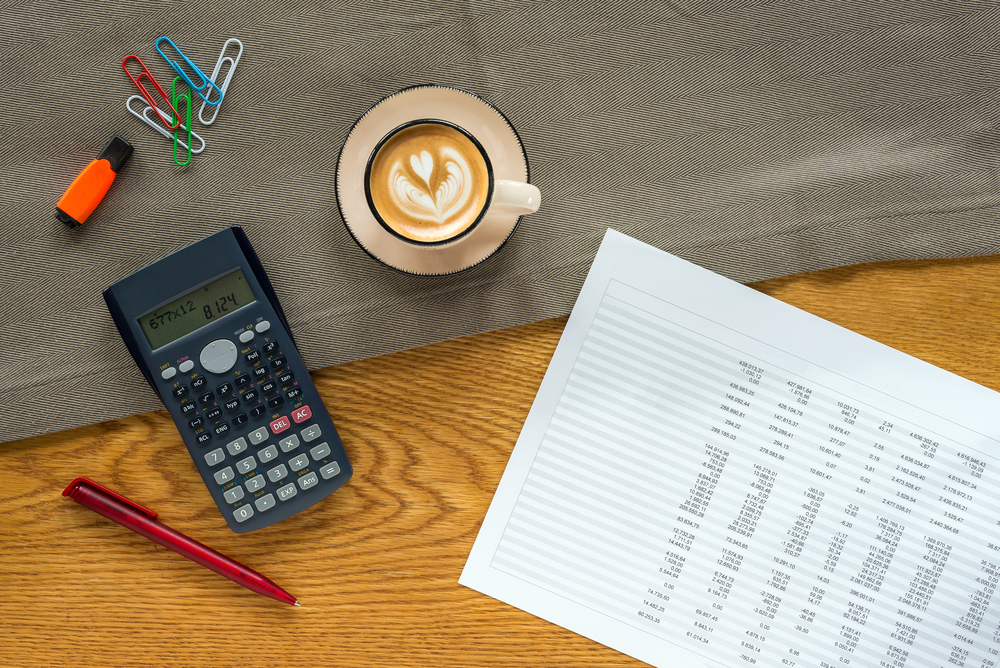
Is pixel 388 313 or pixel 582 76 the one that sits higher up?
pixel 582 76

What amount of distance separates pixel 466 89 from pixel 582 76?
109mm

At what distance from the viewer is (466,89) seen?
0.55 m

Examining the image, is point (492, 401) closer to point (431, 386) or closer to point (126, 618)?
point (431, 386)

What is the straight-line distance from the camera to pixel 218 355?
1.75 ft

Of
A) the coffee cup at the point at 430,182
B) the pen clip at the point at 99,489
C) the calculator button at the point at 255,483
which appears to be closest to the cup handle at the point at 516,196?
the coffee cup at the point at 430,182

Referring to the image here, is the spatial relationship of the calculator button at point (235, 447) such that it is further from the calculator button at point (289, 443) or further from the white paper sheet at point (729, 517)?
the white paper sheet at point (729, 517)

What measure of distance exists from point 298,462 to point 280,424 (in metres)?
0.04

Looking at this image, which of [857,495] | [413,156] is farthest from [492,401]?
[857,495]

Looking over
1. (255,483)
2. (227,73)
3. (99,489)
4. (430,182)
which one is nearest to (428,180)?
(430,182)

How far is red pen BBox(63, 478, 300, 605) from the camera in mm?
549

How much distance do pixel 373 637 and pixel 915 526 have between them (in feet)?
1.76

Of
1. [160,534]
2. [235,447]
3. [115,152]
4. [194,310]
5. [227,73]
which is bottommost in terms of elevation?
[160,534]

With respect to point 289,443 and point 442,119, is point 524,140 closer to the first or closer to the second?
point 442,119

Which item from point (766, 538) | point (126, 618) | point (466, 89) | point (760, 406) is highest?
point (466, 89)
